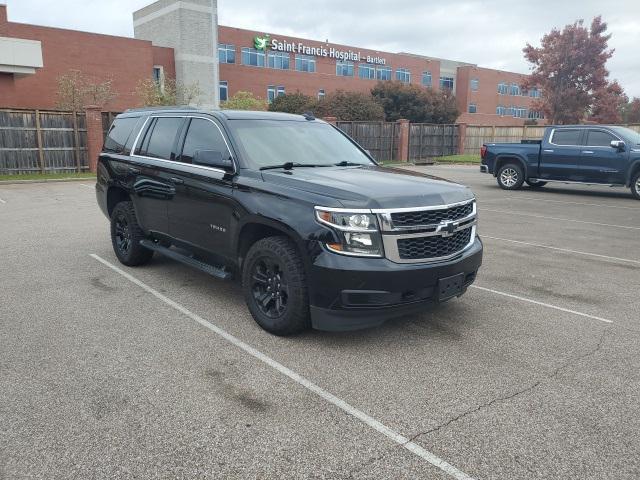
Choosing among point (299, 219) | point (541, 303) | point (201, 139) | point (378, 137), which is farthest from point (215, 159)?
point (378, 137)

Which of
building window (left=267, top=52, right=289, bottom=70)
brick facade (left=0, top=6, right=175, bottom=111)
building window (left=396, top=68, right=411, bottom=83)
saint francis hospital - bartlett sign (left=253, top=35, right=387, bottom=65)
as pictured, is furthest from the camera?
building window (left=396, top=68, right=411, bottom=83)

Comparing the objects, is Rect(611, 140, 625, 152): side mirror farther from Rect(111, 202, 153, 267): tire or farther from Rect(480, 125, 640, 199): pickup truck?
Rect(111, 202, 153, 267): tire

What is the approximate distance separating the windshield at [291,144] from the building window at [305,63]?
54.1 meters

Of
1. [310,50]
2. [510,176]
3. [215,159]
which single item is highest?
[310,50]

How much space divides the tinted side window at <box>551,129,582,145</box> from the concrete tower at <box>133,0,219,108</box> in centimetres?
3330

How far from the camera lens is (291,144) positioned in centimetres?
543

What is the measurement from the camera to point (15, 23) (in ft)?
115

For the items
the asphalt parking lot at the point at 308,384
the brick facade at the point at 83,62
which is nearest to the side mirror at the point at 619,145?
the asphalt parking lot at the point at 308,384

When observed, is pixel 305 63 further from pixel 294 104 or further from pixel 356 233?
pixel 356 233

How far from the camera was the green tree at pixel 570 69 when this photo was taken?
151 ft

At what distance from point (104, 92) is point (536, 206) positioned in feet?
97.9

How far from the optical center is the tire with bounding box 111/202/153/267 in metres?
6.54

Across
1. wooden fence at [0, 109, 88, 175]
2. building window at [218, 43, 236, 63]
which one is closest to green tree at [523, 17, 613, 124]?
building window at [218, 43, 236, 63]

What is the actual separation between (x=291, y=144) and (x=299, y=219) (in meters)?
1.45
